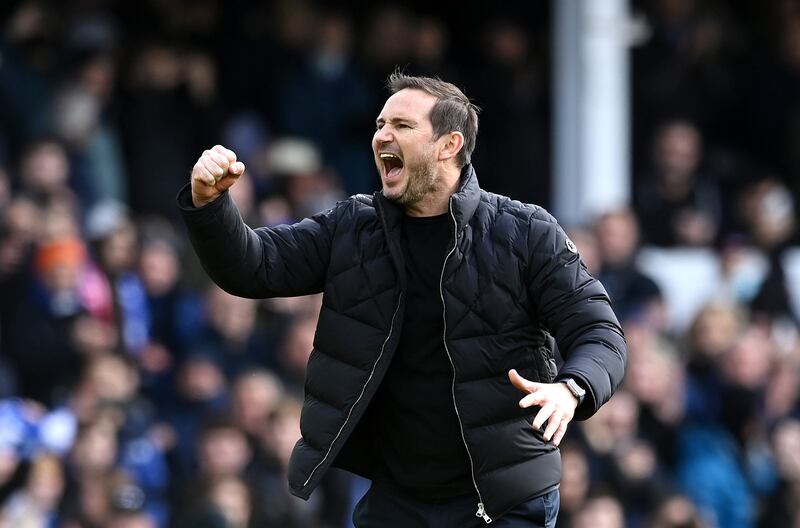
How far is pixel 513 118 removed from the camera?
453 inches

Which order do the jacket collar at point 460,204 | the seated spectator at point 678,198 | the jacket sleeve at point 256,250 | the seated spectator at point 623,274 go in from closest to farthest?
the jacket sleeve at point 256,250, the jacket collar at point 460,204, the seated spectator at point 623,274, the seated spectator at point 678,198

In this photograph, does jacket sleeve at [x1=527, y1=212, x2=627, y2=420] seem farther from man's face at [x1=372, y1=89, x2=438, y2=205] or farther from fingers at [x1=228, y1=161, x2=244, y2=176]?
fingers at [x1=228, y1=161, x2=244, y2=176]

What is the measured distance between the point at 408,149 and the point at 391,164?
0.33ft

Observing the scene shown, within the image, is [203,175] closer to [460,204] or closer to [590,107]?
[460,204]

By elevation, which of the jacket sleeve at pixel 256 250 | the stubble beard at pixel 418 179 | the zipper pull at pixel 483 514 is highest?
the stubble beard at pixel 418 179

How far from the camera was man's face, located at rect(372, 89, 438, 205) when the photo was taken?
4.99 meters

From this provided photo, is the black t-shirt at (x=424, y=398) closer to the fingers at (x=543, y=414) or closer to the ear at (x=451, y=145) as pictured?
the ear at (x=451, y=145)

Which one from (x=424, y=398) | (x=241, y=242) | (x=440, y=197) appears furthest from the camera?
(x=440, y=197)

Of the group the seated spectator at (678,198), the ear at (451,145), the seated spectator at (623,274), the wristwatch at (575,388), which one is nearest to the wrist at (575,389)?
the wristwatch at (575,388)

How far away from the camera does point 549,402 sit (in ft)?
14.9

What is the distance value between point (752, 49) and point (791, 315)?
3012 mm

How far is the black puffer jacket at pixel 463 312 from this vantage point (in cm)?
484

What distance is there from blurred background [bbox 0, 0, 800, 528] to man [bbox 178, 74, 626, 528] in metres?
3.45

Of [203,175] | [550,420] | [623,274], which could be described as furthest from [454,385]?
[623,274]
